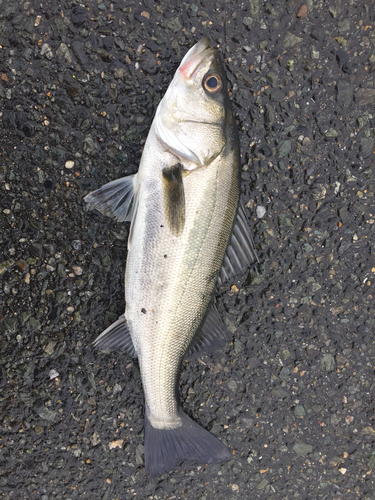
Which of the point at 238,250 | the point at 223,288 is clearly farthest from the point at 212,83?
the point at 223,288

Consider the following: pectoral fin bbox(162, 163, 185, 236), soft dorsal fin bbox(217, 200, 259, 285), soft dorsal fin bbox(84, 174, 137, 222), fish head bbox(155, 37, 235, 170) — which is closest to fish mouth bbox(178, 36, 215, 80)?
fish head bbox(155, 37, 235, 170)

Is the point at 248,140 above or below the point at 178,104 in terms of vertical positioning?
below

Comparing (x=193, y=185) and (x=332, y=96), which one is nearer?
(x=193, y=185)

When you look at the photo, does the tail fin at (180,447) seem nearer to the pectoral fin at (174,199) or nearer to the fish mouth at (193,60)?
the pectoral fin at (174,199)

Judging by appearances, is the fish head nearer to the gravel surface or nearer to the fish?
the fish

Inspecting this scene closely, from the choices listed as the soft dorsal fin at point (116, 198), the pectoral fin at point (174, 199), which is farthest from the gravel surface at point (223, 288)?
the pectoral fin at point (174, 199)

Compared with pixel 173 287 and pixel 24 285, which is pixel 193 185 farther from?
pixel 24 285

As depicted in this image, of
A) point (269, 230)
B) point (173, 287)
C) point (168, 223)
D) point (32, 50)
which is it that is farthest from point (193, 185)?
point (32, 50)
